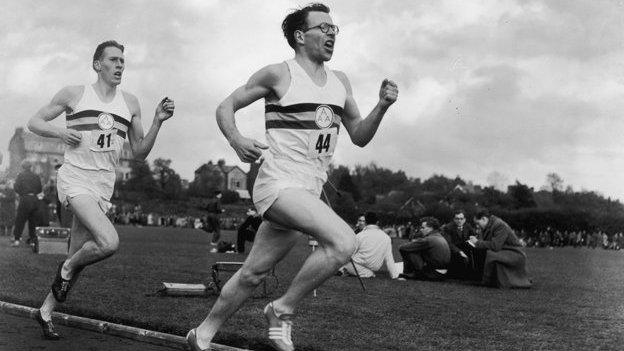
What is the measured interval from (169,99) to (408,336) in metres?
2.94

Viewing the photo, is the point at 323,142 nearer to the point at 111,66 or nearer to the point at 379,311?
the point at 111,66

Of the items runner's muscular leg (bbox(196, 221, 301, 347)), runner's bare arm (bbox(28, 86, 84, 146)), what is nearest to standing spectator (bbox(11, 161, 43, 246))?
runner's bare arm (bbox(28, 86, 84, 146))

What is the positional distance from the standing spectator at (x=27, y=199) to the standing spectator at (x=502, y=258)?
1191 centimetres

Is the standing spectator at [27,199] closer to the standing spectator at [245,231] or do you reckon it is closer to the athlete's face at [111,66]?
the standing spectator at [245,231]

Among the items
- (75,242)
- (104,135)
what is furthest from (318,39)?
(75,242)

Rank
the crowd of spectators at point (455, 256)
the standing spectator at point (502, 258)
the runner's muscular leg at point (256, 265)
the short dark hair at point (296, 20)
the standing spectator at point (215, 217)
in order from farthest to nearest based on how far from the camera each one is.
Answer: the standing spectator at point (215, 217) < the crowd of spectators at point (455, 256) < the standing spectator at point (502, 258) < the short dark hair at point (296, 20) < the runner's muscular leg at point (256, 265)

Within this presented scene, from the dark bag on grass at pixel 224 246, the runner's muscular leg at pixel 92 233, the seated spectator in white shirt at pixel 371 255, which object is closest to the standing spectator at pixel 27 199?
the dark bag on grass at pixel 224 246

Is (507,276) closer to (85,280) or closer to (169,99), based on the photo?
(85,280)

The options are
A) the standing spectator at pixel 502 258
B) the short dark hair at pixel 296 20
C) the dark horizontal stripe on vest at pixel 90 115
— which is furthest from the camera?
the standing spectator at pixel 502 258

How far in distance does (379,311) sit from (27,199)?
48.0 ft

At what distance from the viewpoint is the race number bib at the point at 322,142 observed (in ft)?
16.9

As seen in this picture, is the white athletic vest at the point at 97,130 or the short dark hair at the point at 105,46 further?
the short dark hair at the point at 105,46

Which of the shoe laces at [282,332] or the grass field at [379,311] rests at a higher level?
the shoe laces at [282,332]

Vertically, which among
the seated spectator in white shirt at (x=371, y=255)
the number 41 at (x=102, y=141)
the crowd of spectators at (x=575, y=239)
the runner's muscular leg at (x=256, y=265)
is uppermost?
the number 41 at (x=102, y=141)
